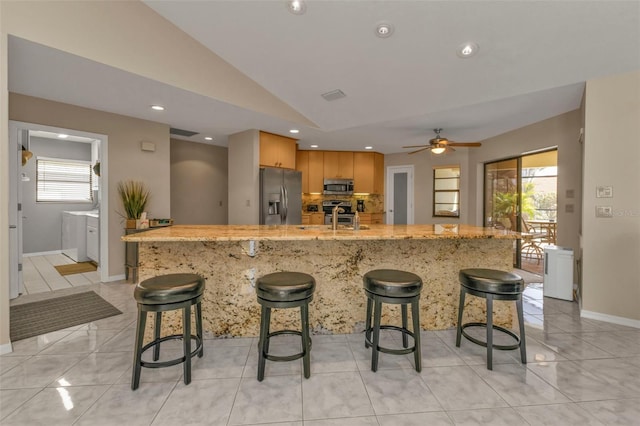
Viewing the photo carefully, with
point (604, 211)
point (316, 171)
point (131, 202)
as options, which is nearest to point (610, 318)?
point (604, 211)

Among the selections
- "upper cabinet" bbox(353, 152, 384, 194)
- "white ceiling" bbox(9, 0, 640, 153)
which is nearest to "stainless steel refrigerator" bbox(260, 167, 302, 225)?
"white ceiling" bbox(9, 0, 640, 153)

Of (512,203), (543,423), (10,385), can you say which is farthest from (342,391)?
(512,203)

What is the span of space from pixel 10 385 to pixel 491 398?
3084mm

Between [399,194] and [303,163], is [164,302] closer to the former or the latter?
[303,163]

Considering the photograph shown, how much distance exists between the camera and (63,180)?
6605 mm

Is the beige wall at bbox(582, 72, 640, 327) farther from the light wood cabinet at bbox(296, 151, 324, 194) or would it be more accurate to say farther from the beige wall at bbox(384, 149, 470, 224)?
the light wood cabinet at bbox(296, 151, 324, 194)

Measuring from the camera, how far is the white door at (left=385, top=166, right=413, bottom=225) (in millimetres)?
7414

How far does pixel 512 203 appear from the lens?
545 centimetres

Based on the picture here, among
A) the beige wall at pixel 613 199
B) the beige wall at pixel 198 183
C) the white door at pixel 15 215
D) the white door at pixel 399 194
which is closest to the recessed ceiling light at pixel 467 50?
the beige wall at pixel 613 199

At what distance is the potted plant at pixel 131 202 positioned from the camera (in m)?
4.35

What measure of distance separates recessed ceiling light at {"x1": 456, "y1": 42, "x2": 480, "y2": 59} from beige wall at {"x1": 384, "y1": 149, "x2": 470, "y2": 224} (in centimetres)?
400

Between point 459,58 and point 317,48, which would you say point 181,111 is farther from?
point 459,58

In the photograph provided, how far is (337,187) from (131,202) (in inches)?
165

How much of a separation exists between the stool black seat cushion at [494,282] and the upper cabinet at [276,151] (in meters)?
3.94
